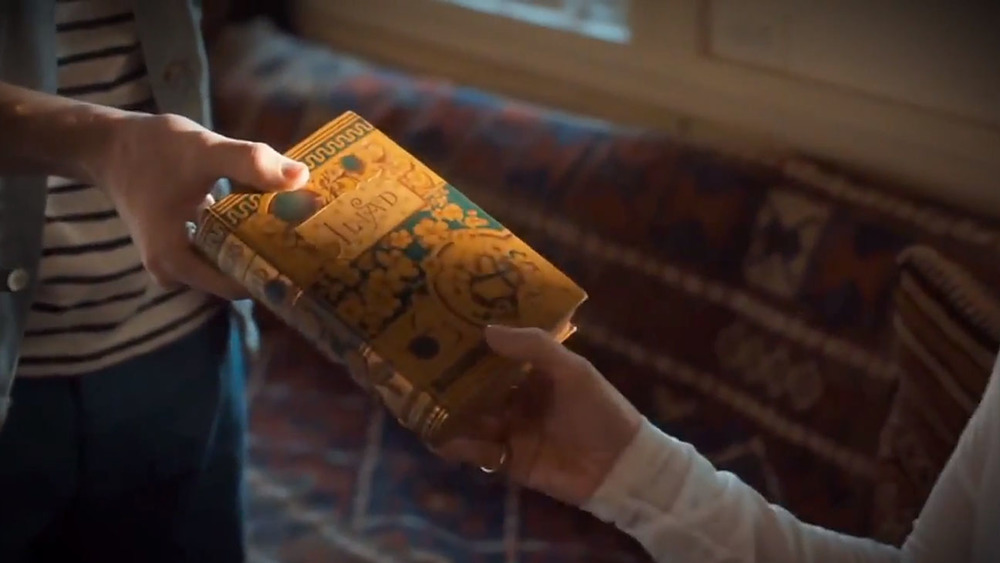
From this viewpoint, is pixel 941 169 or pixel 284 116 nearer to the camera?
pixel 941 169

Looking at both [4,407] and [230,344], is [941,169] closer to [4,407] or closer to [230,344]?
[230,344]

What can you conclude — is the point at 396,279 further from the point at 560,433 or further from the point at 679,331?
the point at 679,331

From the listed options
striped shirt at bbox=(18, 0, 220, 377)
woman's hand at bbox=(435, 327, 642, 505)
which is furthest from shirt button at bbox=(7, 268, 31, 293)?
woman's hand at bbox=(435, 327, 642, 505)

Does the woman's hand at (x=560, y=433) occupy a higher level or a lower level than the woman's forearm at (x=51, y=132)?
lower

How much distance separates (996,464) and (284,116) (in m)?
1.13

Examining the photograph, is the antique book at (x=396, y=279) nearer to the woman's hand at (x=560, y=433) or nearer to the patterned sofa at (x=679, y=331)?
the woman's hand at (x=560, y=433)

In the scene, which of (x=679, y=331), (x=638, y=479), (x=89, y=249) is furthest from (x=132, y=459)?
(x=679, y=331)

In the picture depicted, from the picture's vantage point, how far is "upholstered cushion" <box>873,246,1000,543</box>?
106 centimetres

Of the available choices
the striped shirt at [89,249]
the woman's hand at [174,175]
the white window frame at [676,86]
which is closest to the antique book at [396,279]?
the woman's hand at [174,175]

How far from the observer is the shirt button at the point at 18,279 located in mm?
777

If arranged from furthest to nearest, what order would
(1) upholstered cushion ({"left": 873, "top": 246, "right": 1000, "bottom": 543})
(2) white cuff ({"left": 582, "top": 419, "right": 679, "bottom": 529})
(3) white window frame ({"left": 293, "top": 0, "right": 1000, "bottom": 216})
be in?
(3) white window frame ({"left": 293, "top": 0, "right": 1000, "bottom": 216})
(1) upholstered cushion ({"left": 873, "top": 246, "right": 1000, "bottom": 543})
(2) white cuff ({"left": 582, "top": 419, "right": 679, "bottom": 529})

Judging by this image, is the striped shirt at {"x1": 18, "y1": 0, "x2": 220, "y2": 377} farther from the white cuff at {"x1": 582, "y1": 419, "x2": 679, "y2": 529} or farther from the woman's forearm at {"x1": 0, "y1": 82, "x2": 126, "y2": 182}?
the white cuff at {"x1": 582, "y1": 419, "x2": 679, "y2": 529}

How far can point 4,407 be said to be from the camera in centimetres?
80

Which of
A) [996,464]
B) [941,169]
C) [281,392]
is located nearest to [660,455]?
[996,464]
